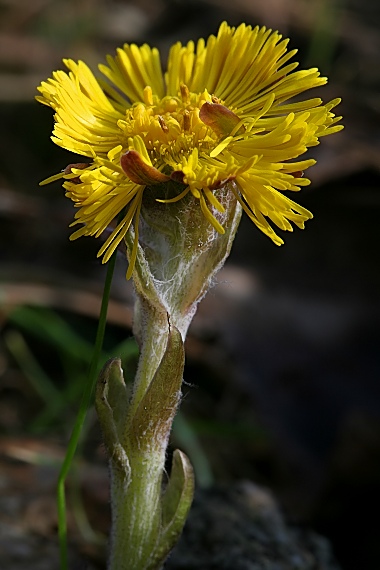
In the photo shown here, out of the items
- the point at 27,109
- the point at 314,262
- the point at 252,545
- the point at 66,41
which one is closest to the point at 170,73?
the point at 252,545

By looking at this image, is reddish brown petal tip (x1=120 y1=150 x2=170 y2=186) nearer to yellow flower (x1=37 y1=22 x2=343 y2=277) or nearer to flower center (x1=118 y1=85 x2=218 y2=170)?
yellow flower (x1=37 y1=22 x2=343 y2=277)

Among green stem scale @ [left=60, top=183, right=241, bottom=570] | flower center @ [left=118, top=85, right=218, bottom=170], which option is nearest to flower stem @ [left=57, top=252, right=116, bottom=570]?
green stem scale @ [left=60, top=183, right=241, bottom=570]

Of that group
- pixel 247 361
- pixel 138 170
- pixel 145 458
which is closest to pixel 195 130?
pixel 138 170

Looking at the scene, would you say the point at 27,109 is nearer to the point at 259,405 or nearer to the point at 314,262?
A: the point at 314,262

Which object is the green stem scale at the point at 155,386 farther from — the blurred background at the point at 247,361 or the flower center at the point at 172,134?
the blurred background at the point at 247,361

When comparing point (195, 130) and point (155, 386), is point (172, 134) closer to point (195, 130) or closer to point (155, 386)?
point (195, 130)
